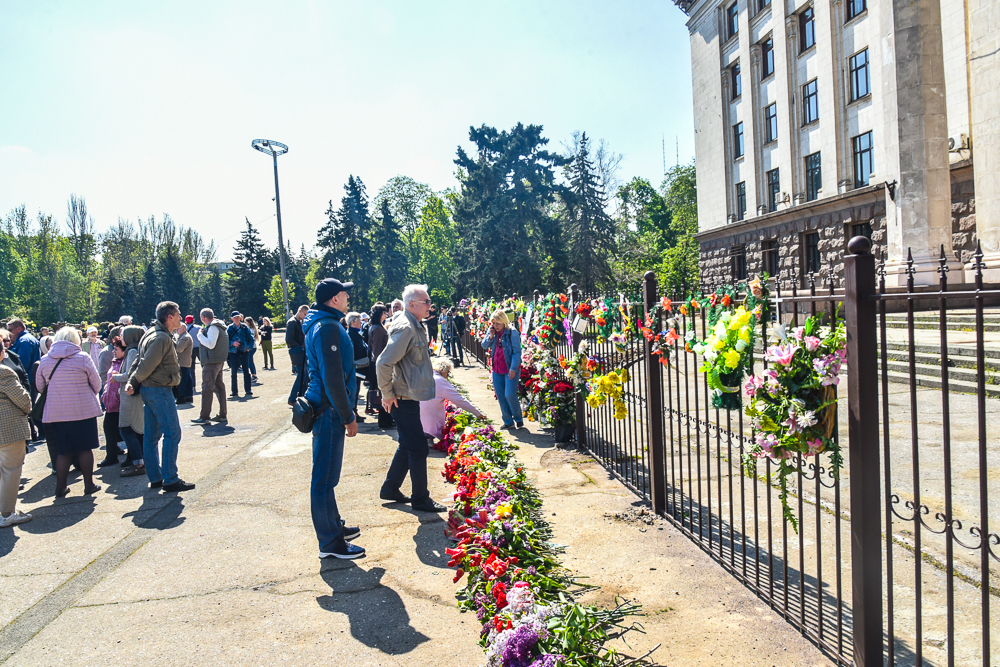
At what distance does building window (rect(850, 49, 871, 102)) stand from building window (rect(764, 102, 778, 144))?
3874 mm

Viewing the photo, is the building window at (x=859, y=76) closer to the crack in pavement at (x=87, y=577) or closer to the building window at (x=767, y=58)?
the building window at (x=767, y=58)

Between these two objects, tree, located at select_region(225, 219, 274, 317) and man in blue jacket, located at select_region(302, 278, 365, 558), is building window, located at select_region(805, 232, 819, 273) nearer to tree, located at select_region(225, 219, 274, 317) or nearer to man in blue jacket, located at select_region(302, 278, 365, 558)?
man in blue jacket, located at select_region(302, 278, 365, 558)

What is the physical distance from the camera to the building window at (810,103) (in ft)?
70.6

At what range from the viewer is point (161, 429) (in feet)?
21.2

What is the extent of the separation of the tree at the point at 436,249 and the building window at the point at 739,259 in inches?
1381

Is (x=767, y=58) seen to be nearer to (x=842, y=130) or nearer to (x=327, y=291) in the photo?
(x=842, y=130)

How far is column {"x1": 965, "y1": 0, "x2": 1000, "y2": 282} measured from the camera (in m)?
13.7

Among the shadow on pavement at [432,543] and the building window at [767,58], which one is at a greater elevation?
the building window at [767,58]

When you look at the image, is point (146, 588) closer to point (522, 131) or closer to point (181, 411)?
point (181, 411)

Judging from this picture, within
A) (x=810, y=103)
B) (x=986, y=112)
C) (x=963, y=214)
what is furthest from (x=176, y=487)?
(x=810, y=103)

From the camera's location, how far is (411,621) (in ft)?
11.7

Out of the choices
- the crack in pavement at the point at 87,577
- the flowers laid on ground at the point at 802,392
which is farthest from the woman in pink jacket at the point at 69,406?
the flowers laid on ground at the point at 802,392

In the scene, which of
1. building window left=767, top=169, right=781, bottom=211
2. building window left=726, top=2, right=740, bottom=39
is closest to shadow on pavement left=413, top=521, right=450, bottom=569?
building window left=767, top=169, right=781, bottom=211

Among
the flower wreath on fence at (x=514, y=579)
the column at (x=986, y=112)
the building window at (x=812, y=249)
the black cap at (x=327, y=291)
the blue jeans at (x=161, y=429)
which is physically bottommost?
the flower wreath on fence at (x=514, y=579)
